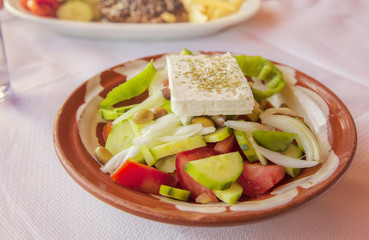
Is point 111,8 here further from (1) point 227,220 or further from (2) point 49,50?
(1) point 227,220

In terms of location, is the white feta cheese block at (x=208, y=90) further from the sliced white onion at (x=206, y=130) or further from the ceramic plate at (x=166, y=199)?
the ceramic plate at (x=166, y=199)

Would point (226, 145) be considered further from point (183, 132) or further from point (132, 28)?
point (132, 28)

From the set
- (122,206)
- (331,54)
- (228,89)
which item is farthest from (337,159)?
(331,54)

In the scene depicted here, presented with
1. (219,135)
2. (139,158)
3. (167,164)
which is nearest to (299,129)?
(219,135)

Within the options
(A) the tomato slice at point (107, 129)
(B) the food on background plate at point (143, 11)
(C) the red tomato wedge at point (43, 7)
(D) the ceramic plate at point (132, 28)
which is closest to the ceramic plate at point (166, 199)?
(A) the tomato slice at point (107, 129)

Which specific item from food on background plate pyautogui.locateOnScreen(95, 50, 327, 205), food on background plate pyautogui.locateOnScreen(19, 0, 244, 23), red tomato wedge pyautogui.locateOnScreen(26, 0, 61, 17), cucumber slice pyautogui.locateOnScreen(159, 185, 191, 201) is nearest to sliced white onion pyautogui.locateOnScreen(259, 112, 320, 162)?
food on background plate pyautogui.locateOnScreen(95, 50, 327, 205)
